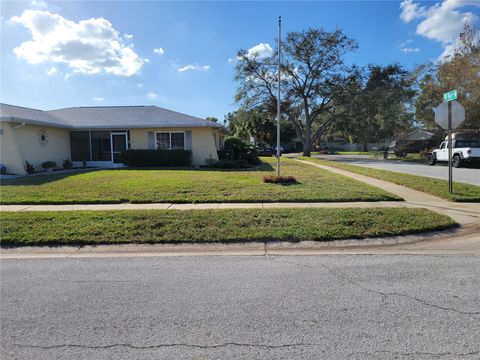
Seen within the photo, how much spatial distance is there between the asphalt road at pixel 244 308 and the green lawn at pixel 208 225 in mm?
958

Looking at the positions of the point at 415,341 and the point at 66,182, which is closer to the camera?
the point at 415,341

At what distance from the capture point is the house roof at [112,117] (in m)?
19.0

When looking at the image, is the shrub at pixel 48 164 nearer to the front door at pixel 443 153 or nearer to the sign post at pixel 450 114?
the sign post at pixel 450 114

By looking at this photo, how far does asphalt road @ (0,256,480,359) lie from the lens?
2920mm

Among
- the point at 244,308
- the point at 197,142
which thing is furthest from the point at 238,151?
the point at 244,308

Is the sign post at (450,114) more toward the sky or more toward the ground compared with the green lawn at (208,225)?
more toward the sky

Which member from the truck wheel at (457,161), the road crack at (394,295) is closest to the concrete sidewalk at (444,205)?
the road crack at (394,295)

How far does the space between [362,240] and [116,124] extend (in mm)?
17344

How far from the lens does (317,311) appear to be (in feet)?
11.5

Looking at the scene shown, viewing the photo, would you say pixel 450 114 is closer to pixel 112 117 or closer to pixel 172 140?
pixel 172 140

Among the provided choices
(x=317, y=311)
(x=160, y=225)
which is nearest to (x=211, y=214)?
(x=160, y=225)

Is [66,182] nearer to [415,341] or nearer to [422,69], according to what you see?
[415,341]

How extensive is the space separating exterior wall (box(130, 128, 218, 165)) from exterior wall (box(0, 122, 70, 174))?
161 inches

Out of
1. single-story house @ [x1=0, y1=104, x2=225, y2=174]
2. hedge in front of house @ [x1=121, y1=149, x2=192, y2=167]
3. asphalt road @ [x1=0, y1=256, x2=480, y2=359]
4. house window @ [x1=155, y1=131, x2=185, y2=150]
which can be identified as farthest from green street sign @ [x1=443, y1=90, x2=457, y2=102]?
house window @ [x1=155, y1=131, x2=185, y2=150]
